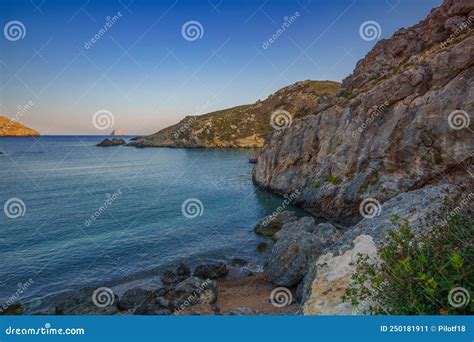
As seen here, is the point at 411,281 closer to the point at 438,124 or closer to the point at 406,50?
the point at 438,124

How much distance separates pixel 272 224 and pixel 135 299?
66.0ft

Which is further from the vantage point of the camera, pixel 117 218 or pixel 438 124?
pixel 117 218

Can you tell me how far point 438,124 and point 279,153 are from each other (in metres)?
31.7

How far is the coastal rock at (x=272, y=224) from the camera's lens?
3907cm

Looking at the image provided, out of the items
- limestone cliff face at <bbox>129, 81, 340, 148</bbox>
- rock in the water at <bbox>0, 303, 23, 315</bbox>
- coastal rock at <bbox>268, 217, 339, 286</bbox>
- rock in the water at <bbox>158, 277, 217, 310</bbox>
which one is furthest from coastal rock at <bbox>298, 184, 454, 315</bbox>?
limestone cliff face at <bbox>129, 81, 340, 148</bbox>

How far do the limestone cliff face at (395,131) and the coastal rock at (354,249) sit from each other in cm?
1487

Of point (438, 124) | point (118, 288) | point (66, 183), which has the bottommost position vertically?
point (118, 288)

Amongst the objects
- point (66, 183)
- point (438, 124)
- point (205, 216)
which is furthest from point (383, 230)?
point (66, 183)

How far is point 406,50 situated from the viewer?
194 feet

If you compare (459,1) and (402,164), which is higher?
(459,1)

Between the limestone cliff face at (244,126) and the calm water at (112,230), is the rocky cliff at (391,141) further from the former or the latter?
the limestone cliff face at (244,126)

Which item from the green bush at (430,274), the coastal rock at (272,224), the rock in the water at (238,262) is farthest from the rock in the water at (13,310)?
the green bush at (430,274)

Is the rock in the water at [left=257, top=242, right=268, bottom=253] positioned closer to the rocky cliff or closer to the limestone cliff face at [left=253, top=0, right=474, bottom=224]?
the rocky cliff

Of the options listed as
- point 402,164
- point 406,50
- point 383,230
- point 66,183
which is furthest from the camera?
point 66,183
